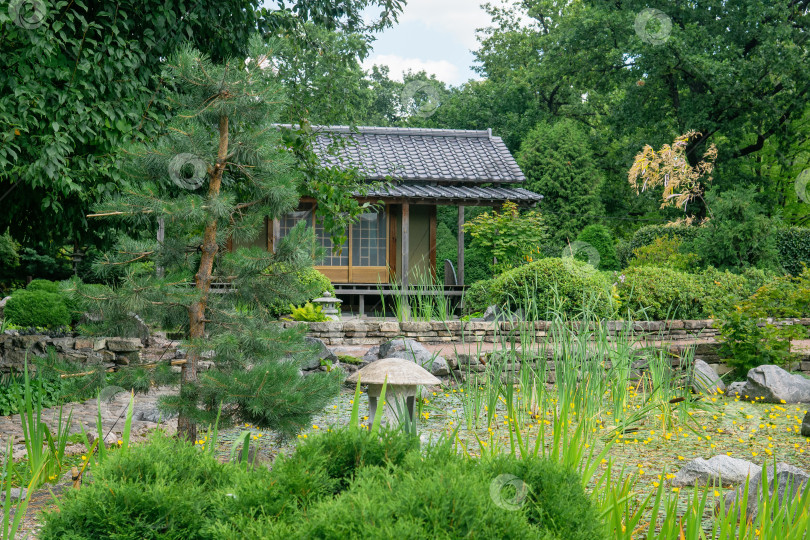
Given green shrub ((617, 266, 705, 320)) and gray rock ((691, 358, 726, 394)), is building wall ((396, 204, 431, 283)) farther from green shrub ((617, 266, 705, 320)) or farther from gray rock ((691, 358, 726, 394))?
gray rock ((691, 358, 726, 394))

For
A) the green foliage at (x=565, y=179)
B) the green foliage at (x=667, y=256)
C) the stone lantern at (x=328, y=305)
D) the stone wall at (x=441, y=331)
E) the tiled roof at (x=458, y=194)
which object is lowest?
the stone wall at (x=441, y=331)

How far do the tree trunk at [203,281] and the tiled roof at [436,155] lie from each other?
448 inches

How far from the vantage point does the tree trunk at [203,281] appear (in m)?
3.44

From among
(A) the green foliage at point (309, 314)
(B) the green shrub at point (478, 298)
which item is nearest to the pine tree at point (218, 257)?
(A) the green foliage at point (309, 314)

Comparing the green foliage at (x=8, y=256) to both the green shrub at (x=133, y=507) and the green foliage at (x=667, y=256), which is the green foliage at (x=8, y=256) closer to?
the green foliage at (x=667, y=256)

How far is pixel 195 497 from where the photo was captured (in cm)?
196

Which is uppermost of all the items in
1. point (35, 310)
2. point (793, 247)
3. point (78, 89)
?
point (78, 89)

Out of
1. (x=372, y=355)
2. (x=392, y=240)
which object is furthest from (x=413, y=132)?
(x=372, y=355)

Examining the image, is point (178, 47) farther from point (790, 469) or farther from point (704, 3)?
point (704, 3)

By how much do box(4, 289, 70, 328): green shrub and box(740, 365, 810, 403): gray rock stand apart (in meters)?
8.74

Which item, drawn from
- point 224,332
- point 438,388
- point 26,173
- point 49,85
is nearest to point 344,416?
point 438,388

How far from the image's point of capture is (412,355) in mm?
6281

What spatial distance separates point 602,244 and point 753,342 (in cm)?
974

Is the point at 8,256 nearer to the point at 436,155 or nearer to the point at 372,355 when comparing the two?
the point at 436,155
